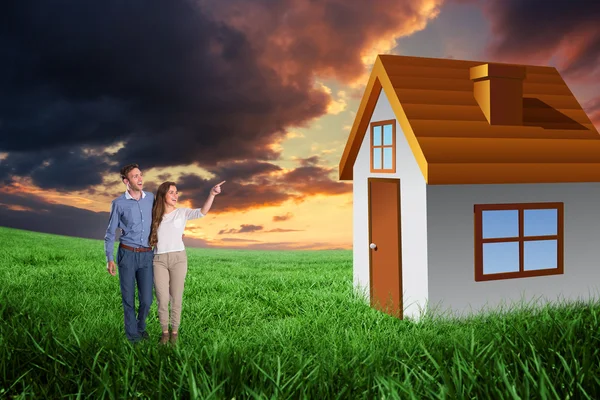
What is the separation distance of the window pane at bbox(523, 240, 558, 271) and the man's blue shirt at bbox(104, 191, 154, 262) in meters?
5.31

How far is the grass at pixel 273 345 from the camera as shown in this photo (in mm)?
4371

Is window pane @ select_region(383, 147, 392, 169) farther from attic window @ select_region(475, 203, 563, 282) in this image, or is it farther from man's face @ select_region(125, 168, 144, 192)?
man's face @ select_region(125, 168, 144, 192)

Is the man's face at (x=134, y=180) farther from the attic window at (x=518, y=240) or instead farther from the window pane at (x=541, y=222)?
the window pane at (x=541, y=222)

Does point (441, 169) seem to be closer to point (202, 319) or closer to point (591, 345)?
point (591, 345)

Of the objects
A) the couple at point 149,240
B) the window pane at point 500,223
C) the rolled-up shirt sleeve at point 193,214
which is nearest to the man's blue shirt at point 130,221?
the couple at point 149,240

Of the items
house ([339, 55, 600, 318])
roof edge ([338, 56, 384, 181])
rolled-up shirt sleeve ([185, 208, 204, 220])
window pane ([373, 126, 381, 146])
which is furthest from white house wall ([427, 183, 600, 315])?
rolled-up shirt sleeve ([185, 208, 204, 220])

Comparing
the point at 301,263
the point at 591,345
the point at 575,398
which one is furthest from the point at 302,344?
the point at 301,263

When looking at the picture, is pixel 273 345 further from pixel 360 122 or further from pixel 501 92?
pixel 501 92

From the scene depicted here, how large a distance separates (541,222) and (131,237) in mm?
5820

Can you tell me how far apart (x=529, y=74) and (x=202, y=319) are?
6.91 metres

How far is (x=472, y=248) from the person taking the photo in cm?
857

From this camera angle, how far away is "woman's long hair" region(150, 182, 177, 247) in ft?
23.8

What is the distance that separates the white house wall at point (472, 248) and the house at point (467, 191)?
0.02 m

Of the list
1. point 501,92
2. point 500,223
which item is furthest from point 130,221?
point 501,92
